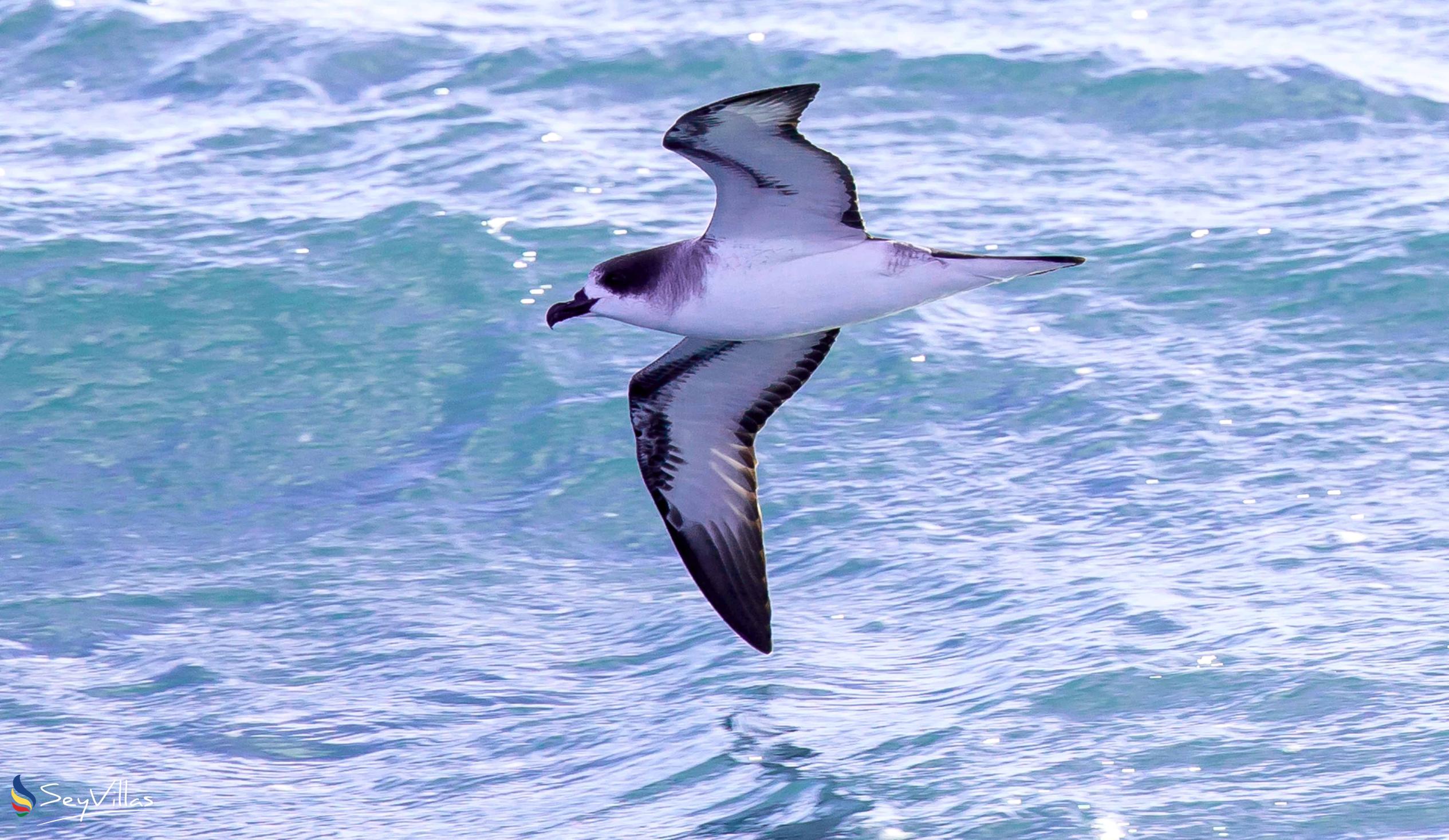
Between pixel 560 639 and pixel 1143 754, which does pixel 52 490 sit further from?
pixel 1143 754

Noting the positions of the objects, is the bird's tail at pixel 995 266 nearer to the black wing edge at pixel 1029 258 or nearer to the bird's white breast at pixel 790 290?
the black wing edge at pixel 1029 258

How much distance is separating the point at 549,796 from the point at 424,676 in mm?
1618

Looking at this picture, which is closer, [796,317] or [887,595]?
[796,317]

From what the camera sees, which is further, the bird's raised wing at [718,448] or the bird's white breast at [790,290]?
the bird's raised wing at [718,448]

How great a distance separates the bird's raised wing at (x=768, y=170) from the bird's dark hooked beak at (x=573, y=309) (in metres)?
0.75

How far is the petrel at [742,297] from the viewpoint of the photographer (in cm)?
850

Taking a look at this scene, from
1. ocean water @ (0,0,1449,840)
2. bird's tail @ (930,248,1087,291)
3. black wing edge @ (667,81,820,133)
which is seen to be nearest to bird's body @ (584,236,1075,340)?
bird's tail @ (930,248,1087,291)

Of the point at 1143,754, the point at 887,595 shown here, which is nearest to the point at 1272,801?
the point at 1143,754

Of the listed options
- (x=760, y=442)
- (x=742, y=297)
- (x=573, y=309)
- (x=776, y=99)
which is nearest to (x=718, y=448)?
(x=742, y=297)

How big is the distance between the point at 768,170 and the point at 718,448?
216cm

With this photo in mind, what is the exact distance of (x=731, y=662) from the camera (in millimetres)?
10812

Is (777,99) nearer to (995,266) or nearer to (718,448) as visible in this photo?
(995,266)

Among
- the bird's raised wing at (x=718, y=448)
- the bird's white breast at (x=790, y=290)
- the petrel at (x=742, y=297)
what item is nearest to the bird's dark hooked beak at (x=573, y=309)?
the petrel at (x=742, y=297)

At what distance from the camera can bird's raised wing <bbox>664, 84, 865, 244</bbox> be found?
8.11 m
